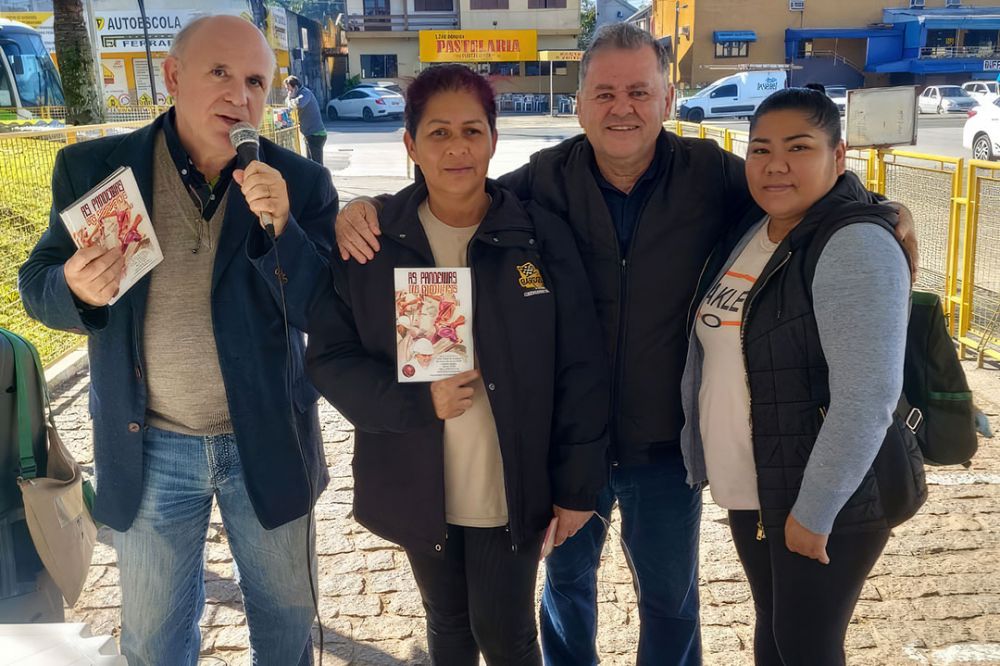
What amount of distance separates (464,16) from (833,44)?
2282cm

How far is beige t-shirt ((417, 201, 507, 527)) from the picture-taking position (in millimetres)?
2250

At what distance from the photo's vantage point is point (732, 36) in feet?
161

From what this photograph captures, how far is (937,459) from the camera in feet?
7.63

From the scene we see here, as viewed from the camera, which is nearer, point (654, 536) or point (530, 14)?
point (654, 536)

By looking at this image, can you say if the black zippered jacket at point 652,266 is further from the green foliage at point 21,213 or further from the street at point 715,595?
the green foliage at point 21,213

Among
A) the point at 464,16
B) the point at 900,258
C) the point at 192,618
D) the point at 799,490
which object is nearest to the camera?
the point at 900,258

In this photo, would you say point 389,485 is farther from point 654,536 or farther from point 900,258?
point 900,258

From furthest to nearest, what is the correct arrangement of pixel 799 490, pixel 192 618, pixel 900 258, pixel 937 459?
pixel 192 618, pixel 937 459, pixel 799 490, pixel 900 258

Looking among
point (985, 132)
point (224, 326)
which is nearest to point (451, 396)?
point (224, 326)

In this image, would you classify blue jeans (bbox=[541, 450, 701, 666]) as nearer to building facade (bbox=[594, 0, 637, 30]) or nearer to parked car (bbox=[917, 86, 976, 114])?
parked car (bbox=[917, 86, 976, 114])

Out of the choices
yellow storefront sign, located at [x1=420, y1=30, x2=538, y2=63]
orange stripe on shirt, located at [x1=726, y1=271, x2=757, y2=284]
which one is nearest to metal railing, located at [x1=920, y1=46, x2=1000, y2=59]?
yellow storefront sign, located at [x1=420, y1=30, x2=538, y2=63]

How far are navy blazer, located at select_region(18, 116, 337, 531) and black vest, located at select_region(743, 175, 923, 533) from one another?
120 centimetres

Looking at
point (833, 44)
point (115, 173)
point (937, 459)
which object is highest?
point (833, 44)

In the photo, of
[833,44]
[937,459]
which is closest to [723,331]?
[937,459]
